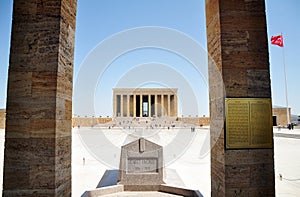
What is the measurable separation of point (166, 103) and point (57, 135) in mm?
56588

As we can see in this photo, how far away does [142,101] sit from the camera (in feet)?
199

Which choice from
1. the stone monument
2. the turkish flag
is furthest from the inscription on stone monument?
the turkish flag

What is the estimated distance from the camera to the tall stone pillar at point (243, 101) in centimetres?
348

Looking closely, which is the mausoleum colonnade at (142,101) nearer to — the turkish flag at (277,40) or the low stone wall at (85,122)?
the low stone wall at (85,122)

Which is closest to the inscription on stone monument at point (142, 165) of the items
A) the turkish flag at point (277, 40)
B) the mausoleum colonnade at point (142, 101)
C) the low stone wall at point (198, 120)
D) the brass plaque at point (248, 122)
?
the brass plaque at point (248, 122)

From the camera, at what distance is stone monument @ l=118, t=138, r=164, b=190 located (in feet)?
20.5

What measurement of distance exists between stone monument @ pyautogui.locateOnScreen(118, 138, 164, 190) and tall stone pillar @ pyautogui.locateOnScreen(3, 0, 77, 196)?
296cm

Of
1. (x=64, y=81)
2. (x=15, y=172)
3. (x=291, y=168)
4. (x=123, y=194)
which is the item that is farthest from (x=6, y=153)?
(x=291, y=168)

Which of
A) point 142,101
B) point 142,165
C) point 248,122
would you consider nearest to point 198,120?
point 142,101

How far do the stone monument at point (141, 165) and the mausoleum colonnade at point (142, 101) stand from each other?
52.0 metres

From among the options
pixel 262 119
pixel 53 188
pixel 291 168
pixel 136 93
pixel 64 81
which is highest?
pixel 136 93

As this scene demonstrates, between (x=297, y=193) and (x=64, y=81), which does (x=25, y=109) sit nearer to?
(x=64, y=81)

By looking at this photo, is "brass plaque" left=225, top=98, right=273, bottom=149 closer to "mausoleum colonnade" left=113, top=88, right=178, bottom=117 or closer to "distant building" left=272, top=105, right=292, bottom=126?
"distant building" left=272, top=105, right=292, bottom=126

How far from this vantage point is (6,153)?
3.12 metres
